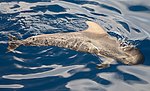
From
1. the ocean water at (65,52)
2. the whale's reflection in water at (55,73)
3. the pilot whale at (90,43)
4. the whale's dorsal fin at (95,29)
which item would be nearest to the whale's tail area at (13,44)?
the pilot whale at (90,43)

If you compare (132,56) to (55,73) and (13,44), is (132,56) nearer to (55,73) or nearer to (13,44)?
(55,73)

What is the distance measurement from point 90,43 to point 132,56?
1130 mm

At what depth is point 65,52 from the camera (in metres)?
9.23

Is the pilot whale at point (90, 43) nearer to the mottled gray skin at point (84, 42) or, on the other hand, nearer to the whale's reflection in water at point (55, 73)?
the mottled gray skin at point (84, 42)

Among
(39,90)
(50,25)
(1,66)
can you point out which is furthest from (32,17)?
(39,90)

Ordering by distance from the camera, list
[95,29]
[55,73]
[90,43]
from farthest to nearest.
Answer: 1. [95,29]
2. [90,43]
3. [55,73]

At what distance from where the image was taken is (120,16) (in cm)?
1150

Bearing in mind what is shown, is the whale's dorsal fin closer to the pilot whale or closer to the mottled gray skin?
the pilot whale

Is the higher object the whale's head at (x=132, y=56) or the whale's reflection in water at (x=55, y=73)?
the whale's head at (x=132, y=56)

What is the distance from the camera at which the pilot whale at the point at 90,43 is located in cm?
893

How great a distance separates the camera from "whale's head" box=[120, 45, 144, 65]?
8680 mm

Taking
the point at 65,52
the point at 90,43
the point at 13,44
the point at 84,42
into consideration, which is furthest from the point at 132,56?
the point at 13,44

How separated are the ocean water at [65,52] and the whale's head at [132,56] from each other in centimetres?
17

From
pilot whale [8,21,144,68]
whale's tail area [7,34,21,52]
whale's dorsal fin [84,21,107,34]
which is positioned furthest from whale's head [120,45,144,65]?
whale's tail area [7,34,21,52]
